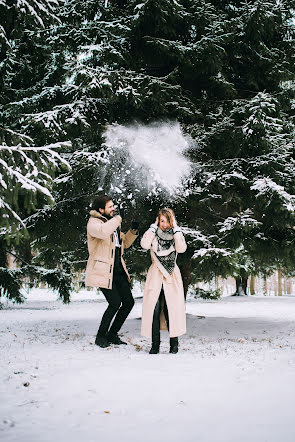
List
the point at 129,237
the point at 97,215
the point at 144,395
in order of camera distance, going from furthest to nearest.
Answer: the point at 129,237 < the point at 97,215 < the point at 144,395

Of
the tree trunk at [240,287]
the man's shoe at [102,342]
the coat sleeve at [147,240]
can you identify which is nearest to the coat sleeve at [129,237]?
the coat sleeve at [147,240]

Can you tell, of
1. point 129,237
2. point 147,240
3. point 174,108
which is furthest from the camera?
point 174,108

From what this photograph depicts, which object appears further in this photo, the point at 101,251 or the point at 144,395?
the point at 101,251

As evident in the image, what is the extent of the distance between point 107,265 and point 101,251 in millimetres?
206

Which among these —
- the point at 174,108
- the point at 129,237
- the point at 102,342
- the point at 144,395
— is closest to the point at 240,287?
the point at 174,108

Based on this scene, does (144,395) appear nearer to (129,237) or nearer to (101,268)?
(101,268)

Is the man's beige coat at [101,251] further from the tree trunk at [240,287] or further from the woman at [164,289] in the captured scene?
the tree trunk at [240,287]

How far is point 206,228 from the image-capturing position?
8133mm

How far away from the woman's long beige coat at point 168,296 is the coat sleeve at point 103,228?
45cm

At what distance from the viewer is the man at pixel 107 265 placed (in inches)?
199

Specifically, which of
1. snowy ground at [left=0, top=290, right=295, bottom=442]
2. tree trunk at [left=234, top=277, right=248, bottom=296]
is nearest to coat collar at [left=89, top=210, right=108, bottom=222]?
snowy ground at [left=0, top=290, right=295, bottom=442]

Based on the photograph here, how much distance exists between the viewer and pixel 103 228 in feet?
16.4

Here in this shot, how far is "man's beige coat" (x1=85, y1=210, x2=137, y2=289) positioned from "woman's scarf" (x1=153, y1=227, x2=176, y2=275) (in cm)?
59

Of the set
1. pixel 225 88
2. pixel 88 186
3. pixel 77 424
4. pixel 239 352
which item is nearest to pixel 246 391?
pixel 77 424
